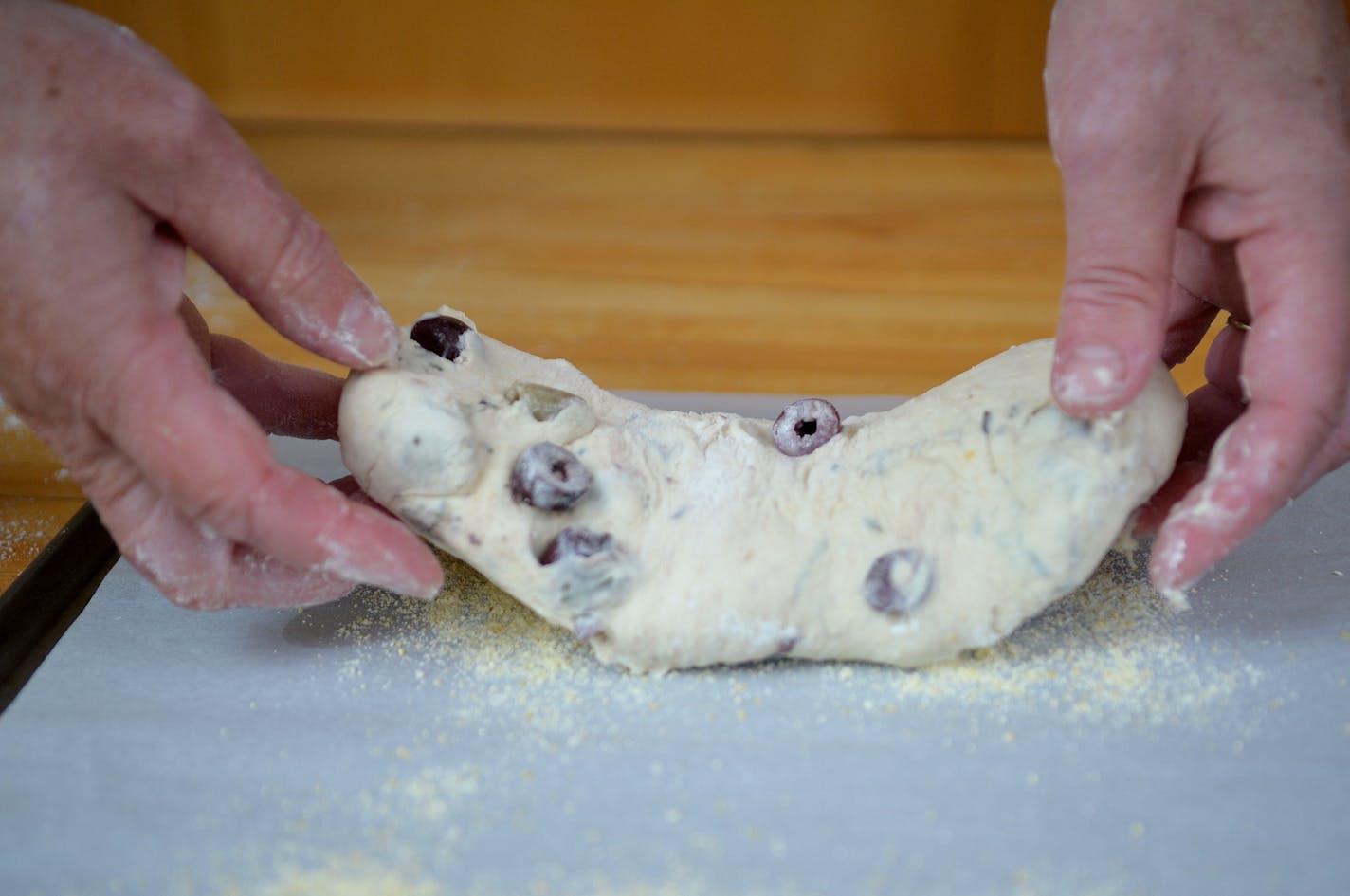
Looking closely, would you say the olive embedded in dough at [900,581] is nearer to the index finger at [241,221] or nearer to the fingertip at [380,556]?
the fingertip at [380,556]

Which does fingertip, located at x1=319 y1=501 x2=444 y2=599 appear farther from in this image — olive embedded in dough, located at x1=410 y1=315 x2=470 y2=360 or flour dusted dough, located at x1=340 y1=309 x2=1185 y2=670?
olive embedded in dough, located at x1=410 y1=315 x2=470 y2=360

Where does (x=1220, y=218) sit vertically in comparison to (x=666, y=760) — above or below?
above

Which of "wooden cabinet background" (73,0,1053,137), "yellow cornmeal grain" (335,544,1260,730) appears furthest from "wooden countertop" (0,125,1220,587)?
"yellow cornmeal grain" (335,544,1260,730)

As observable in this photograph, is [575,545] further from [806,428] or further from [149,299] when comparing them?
[149,299]

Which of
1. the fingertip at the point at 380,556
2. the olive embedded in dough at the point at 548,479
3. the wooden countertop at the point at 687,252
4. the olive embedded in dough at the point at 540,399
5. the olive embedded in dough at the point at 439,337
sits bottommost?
the wooden countertop at the point at 687,252

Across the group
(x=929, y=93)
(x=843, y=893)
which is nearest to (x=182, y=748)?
(x=843, y=893)

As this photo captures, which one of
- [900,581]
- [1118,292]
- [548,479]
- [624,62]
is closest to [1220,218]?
[1118,292]

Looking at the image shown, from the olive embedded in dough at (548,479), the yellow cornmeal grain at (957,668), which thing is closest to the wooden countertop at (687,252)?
the yellow cornmeal grain at (957,668)

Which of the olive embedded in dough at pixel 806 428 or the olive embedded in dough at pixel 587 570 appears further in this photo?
the olive embedded in dough at pixel 806 428
